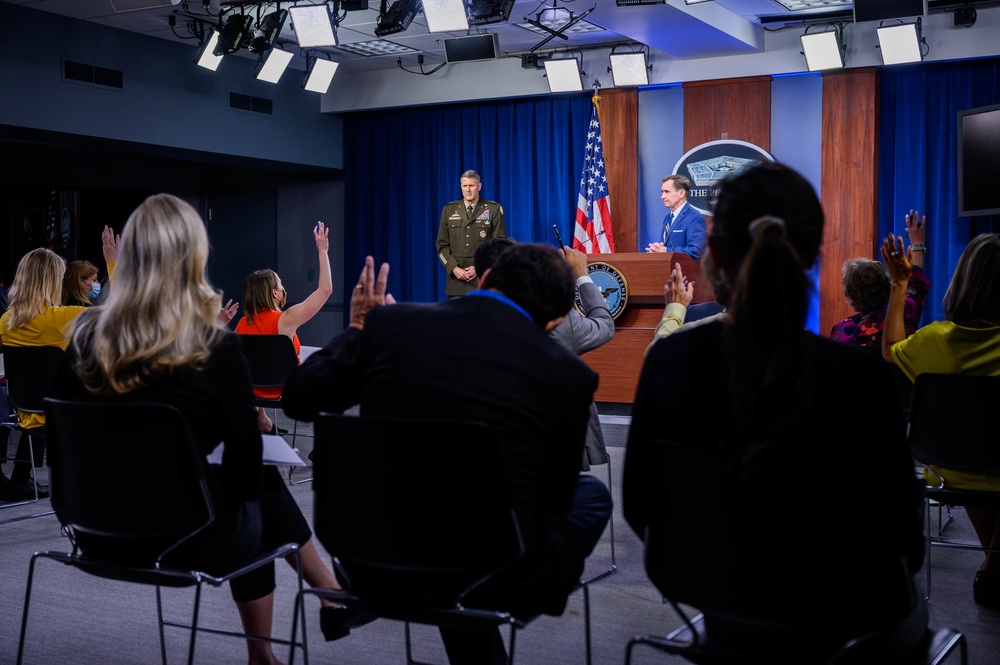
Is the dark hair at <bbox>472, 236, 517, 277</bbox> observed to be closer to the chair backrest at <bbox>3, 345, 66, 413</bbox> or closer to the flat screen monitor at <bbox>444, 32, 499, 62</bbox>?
the chair backrest at <bbox>3, 345, 66, 413</bbox>

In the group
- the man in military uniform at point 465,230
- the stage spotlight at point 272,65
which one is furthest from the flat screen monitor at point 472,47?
the stage spotlight at point 272,65

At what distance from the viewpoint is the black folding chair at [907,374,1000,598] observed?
9.41 ft

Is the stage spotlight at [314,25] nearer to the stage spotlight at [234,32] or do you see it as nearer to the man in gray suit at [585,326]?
the stage spotlight at [234,32]

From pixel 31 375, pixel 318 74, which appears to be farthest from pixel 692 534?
pixel 318 74

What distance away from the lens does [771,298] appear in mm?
1485

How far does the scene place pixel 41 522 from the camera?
177 inches

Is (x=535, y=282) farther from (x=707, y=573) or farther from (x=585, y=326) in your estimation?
(x=585, y=326)

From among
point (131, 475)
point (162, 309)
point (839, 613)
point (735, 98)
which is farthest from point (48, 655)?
point (735, 98)

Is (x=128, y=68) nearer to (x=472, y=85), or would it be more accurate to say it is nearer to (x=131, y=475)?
(x=472, y=85)

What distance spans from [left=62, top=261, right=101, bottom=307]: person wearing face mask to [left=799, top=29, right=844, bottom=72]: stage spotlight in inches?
236

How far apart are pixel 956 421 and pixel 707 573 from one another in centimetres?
169

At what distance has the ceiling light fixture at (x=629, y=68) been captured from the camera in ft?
28.8

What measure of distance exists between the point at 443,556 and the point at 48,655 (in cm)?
169

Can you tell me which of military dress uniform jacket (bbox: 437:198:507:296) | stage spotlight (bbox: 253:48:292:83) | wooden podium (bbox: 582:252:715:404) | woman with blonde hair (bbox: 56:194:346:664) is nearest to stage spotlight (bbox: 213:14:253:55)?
stage spotlight (bbox: 253:48:292:83)
